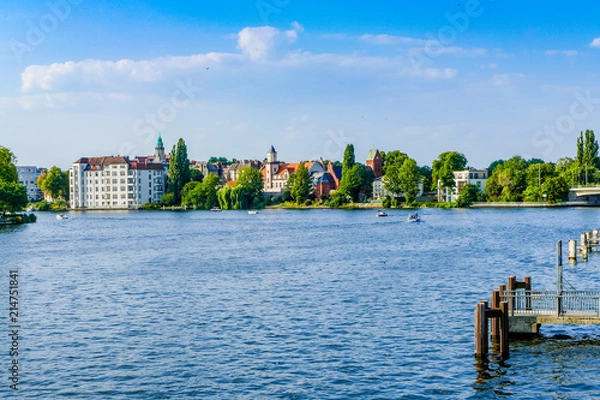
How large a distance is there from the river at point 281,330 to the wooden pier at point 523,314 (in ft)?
2.82

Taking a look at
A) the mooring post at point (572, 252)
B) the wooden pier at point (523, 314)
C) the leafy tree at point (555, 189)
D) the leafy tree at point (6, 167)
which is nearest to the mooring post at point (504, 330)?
the wooden pier at point (523, 314)

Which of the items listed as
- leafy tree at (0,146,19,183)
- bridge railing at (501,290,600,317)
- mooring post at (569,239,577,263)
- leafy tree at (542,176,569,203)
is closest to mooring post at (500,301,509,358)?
bridge railing at (501,290,600,317)

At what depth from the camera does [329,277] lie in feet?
184

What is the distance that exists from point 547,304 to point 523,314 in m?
1.66

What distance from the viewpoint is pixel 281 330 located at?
119 ft

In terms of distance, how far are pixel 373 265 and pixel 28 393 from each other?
40.0 meters

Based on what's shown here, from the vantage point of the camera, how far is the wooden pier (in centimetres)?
2991

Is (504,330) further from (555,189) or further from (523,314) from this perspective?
(555,189)

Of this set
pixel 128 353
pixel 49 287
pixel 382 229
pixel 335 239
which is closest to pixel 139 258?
pixel 49 287

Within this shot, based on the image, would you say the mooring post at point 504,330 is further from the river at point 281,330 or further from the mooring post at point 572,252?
the mooring post at point 572,252

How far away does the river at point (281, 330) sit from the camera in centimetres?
2738

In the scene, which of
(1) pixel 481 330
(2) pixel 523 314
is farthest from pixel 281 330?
(2) pixel 523 314

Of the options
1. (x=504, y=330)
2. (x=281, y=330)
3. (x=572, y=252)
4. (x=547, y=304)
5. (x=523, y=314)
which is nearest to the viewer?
(x=504, y=330)

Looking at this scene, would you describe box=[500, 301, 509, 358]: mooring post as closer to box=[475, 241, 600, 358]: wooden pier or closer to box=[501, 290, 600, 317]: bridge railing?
box=[475, 241, 600, 358]: wooden pier
